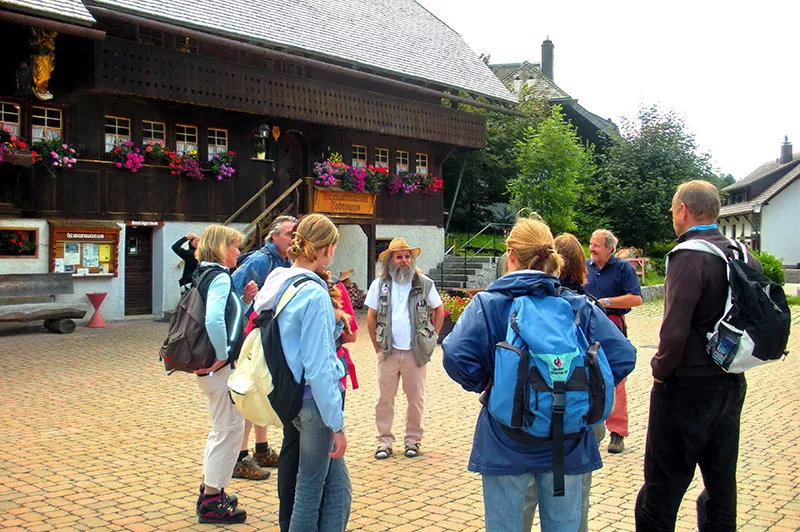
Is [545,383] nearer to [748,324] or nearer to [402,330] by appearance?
[748,324]

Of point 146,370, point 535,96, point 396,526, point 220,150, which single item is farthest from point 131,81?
point 535,96

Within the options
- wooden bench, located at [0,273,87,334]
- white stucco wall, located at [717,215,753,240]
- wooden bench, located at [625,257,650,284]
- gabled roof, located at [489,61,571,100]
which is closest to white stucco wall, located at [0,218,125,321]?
wooden bench, located at [0,273,87,334]

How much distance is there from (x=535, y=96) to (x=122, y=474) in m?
35.4

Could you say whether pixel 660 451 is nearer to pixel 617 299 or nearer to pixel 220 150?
pixel 617 299

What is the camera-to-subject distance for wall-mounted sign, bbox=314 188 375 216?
21.7 metres

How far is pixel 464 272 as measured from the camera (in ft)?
83.9

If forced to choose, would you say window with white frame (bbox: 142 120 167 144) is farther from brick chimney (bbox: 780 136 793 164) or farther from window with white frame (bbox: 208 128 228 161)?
brick chimney (bbox: 780 136 793 164)

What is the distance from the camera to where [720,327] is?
3.93m

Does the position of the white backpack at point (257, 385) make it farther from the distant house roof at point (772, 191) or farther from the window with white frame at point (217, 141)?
the distant house roof at point (772, 191)

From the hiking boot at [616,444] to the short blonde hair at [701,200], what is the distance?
3.35m

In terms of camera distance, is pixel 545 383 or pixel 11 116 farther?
pixel 11 116

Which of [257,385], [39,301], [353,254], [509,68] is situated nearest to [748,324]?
[257,385]

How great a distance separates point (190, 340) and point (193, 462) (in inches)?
81.0

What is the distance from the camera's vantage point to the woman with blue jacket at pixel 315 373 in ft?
12.5
